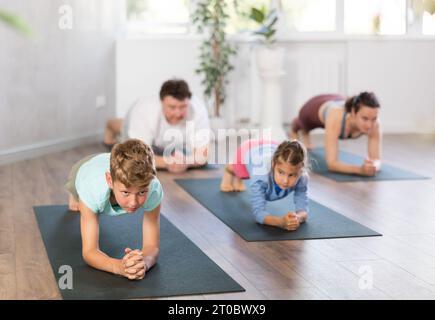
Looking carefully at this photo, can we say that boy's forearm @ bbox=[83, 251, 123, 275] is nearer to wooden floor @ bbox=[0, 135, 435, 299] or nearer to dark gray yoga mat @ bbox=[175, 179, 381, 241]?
wooden floor @ bbox=[0, 135, 435, 299]

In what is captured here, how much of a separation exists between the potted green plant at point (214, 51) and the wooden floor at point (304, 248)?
1.83m

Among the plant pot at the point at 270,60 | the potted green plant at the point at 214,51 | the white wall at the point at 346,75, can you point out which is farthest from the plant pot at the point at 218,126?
the plant pot at the point at 270,60

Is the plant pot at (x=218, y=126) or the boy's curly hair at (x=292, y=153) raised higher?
the boy's curly hair at (x=292, y=153)

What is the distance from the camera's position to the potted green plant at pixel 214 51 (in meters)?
5.91

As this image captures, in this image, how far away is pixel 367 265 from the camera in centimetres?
242

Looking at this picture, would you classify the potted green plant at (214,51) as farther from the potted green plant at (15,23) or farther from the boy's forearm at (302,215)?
the potted green plant at (15,23)

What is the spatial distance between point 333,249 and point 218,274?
1.95ft

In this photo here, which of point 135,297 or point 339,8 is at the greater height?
point 339,8

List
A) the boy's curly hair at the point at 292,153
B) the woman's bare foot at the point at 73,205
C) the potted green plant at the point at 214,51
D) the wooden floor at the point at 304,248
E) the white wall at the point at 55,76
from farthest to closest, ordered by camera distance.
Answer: the potted green plant at the point at 214,51
the white wall at the point at 55,76
the woman's bare foot at the point at 73,205
the boy's curly hair at the point at 292,153
the wooden floor at the point at 304,248

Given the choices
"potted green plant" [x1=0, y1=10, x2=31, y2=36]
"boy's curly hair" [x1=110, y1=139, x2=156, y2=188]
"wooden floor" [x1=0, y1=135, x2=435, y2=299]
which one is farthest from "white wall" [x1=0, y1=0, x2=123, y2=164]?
"potted green plant" [x1=0, y1=10, x2=31, y2=36]

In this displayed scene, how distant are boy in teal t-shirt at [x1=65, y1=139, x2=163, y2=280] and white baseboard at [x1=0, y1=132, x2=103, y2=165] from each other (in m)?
2.60

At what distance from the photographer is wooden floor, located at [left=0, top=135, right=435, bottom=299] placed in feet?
6.96

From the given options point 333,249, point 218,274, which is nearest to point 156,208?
point 218,274
